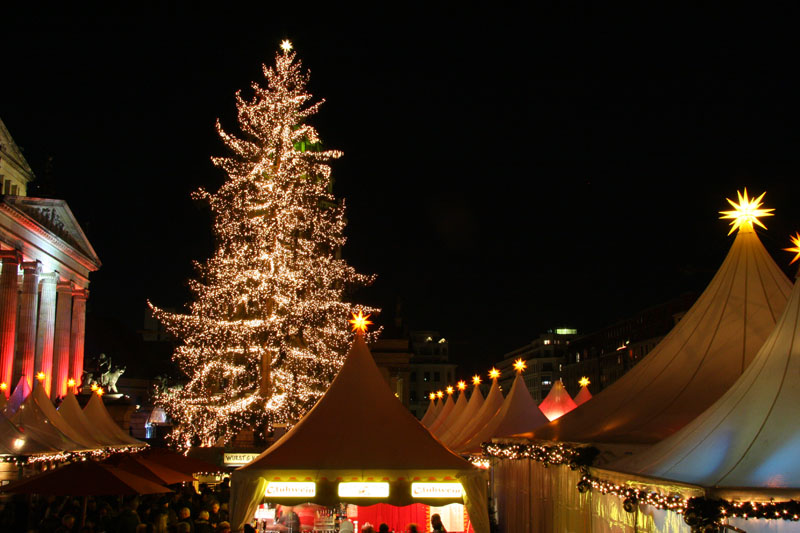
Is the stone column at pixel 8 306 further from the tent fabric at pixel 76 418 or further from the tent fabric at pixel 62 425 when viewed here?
the tent fabric at pixel 62 425

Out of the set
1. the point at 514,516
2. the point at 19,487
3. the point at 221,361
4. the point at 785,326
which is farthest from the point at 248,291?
the point at 785,326

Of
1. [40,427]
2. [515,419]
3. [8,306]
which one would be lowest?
[40,427]

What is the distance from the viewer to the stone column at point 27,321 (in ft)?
165

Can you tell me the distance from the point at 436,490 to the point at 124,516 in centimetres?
609

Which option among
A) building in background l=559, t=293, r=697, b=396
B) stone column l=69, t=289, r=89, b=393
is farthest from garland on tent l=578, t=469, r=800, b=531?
building in background l=559, t=293, r=697, b=396

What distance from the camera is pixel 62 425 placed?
26.0 metres

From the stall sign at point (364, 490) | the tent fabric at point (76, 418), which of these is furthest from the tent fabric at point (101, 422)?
the stall sign at point (364, 490)

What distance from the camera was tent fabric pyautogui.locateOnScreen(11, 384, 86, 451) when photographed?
75.1ft

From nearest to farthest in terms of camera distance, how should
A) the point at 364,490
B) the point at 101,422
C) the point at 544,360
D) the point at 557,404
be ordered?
the point at 364,490 → the point at 557,404 → the point at 101,422 → the point at 544,360

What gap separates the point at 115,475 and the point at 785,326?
11.3m

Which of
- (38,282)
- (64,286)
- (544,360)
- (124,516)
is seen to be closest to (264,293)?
(124,516)

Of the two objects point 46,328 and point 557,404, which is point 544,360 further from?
point 557,404

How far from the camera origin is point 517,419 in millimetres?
23719

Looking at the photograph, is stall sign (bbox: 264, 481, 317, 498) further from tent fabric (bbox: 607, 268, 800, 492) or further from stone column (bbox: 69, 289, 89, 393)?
stone column (bbox: 69, 289, 89, 393)
